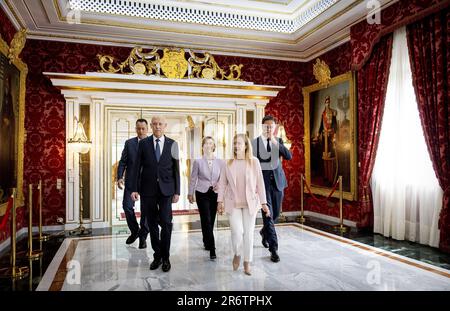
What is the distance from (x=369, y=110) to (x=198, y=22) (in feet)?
11.0

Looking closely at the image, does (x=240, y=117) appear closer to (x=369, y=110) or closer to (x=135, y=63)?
(x=135, y=63)

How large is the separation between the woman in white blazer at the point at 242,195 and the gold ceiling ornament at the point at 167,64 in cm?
359

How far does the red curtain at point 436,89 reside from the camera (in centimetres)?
418

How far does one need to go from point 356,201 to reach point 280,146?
2758 millimetres

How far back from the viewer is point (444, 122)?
4211mm

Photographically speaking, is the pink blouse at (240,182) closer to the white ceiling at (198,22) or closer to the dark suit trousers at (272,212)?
the dark suit trousers at (272,212)

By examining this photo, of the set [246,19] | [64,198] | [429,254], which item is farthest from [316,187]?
[64,198]

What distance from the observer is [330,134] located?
262 inches

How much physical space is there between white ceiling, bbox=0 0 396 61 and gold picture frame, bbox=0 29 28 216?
491 mm

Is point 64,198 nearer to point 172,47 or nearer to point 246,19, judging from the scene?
point 172,47

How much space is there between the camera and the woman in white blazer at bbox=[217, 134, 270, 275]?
3.41 m

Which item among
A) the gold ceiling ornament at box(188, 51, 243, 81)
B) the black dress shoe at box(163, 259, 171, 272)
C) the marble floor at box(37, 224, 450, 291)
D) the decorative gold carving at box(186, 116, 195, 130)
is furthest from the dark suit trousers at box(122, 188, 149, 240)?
the gold ceiling ornament at box(188, 51, 243, 81)

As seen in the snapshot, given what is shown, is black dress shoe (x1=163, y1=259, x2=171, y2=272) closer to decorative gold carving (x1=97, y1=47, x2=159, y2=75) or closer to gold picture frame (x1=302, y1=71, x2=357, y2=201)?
gold picture frame (x1=302, y1=71, x2=357, y2=201)

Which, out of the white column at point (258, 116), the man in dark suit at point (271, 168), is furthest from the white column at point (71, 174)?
the man in dark suit at point (271, 168)
